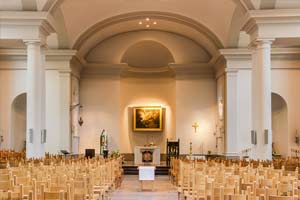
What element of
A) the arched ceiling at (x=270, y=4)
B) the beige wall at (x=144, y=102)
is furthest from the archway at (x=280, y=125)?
the arched ceiling at (x=270, y=4)

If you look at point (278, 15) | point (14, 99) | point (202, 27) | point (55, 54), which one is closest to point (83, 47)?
point (55, 54)

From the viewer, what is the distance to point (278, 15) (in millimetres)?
17047

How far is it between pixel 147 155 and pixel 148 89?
14.5ft

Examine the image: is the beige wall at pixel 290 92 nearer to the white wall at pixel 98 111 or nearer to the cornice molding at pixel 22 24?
the white wall at pixel 98 111

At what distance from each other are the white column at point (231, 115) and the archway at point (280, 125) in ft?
6.50

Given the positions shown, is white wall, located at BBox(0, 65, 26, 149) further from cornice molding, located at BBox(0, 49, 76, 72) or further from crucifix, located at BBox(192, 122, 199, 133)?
crucifix, located at BBox(192, 122, 199, 133)

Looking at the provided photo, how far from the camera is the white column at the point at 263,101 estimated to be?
1688cm

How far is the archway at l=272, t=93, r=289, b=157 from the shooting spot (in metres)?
24.3

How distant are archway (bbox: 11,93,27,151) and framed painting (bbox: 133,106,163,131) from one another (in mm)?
6870

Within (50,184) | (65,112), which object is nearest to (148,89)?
(65,112)

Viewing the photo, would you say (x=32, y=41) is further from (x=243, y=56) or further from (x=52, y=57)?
(x=243, y=56)

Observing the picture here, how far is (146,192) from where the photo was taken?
1753cm

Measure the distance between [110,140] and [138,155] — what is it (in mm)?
1766

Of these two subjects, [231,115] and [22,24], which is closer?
[22,24]
